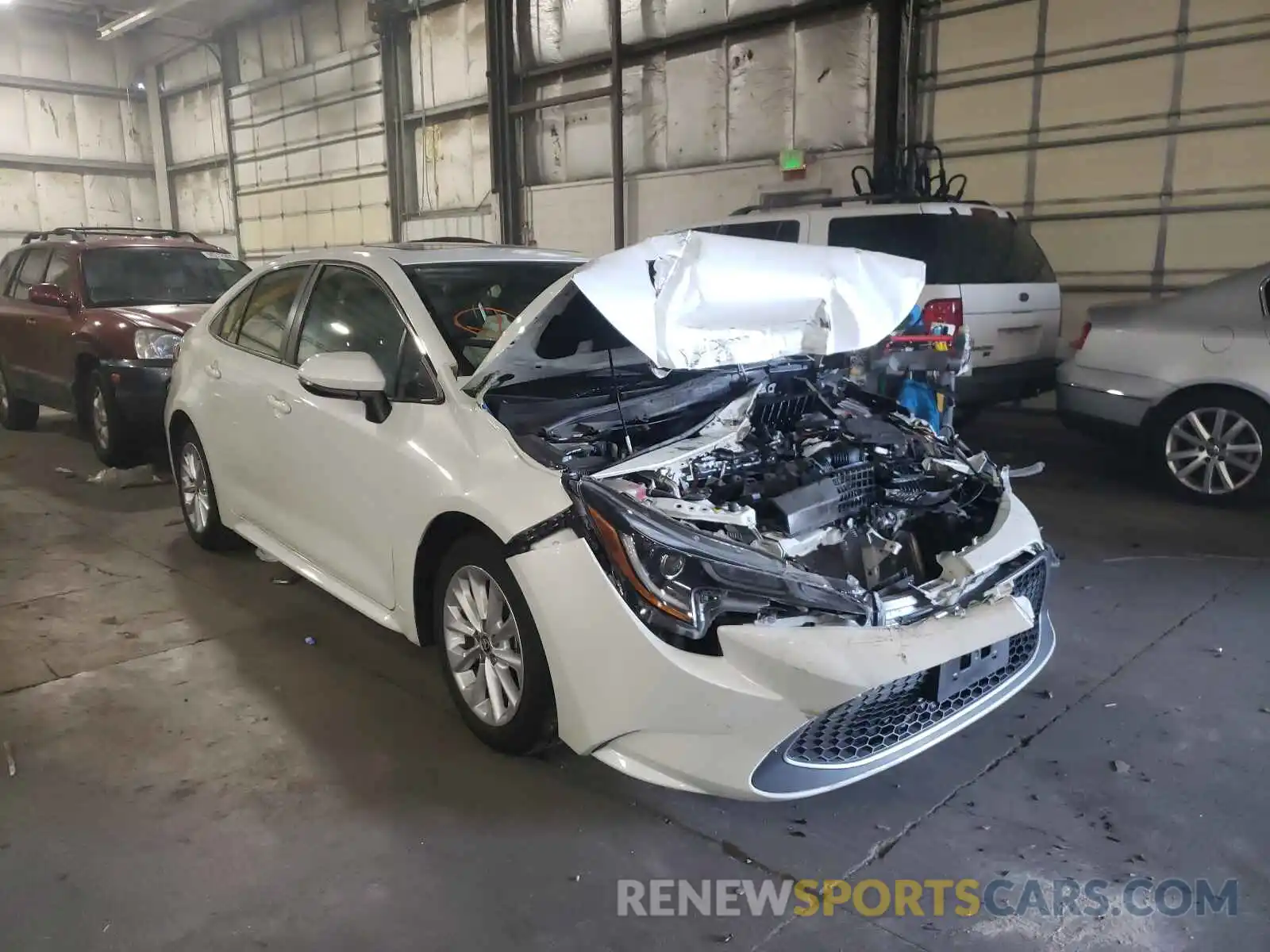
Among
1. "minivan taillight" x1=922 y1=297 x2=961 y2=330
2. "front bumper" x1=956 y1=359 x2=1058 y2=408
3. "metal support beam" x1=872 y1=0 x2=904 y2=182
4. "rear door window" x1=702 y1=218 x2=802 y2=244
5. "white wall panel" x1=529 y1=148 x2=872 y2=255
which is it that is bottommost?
"front bumper" x1=956 y1=359 x2=1058 y2=408

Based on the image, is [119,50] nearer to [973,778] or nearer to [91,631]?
[91,631]

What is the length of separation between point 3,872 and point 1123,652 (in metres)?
3.62

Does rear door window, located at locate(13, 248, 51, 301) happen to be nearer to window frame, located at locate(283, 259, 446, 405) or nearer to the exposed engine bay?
window frame, located at locate(283, 259, 446, 405)

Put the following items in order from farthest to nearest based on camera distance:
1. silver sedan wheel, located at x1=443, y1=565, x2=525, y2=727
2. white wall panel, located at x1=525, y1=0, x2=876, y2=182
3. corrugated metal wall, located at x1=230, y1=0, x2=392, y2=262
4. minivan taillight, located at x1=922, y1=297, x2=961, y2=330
→ 1. corrugated metal wall, located at x1=230, y1=0, x2=392, y2=262
2. white wall panel, located at x1=525, y1=0, x2=876, y2=182
3. minivan taillight, located at x1=922, y1=297, x2=961, y2=330
4. silver sedan wheel, located at x1=443, y1=565, x2=525, y2=727

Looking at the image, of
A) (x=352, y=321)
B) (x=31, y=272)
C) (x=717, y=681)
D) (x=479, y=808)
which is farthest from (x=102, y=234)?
(x=717, y=681)

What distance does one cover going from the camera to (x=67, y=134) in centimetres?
1800

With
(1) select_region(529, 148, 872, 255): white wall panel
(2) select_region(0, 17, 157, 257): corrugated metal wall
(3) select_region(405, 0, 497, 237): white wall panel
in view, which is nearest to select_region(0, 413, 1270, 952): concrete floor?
(1) select_region(529, 148, 872, 255): white wall panel

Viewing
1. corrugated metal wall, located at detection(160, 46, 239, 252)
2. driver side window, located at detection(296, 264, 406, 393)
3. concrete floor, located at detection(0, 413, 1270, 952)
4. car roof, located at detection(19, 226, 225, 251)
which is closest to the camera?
concrete floor, located at detection(0, 413, 1270, 952)

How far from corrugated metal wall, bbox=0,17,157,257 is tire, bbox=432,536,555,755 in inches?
748

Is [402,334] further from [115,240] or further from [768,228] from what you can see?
[115,240]

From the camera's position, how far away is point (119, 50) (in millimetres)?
18453

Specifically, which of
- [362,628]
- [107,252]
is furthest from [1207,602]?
[107,252]

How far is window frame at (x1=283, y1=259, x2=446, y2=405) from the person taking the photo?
2.91 m

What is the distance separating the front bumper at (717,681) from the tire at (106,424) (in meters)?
5.31
